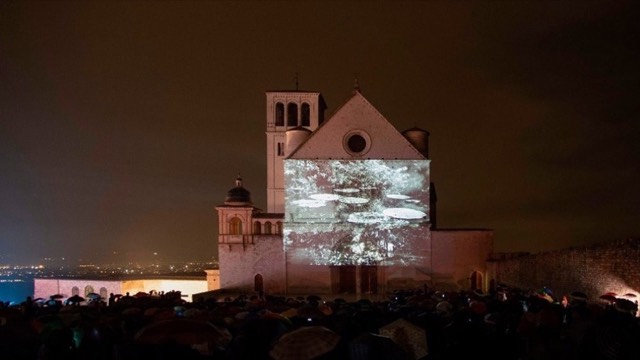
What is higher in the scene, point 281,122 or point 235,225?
point 281,122

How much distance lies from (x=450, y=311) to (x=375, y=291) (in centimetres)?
2276

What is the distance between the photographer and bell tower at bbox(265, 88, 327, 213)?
4953 cm

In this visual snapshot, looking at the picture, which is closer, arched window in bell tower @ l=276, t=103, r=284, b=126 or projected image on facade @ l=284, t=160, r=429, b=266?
projected image on facade @ l=284, t=160, r=429, b=266

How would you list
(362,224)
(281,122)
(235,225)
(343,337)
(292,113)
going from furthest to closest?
1. (292,113)
2. (281,122)
3. (235,225)
4. (362,224)
5. (343,337)

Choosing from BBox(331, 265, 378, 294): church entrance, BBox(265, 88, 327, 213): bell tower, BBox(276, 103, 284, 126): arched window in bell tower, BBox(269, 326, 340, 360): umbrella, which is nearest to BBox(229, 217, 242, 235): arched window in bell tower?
BBox(265, 88, 327, 213): bell tower

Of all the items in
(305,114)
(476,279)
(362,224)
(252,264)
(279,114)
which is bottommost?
(476,279)

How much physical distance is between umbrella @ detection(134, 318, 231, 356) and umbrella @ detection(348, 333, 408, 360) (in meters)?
2.91

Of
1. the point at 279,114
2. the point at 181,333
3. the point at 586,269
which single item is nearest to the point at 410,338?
the point at 181,333

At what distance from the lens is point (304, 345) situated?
957 cm

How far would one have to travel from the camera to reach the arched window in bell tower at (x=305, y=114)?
51.2 m

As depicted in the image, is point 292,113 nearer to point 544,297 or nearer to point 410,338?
point 544,297

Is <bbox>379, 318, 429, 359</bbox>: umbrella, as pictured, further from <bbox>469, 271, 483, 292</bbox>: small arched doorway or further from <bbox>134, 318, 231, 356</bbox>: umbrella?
<bbox>469, 271, 483, 292</bbox>: small arched doorway

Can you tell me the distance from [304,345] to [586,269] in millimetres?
17219

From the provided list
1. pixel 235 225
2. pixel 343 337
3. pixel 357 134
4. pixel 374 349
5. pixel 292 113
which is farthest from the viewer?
pixel 292 113
